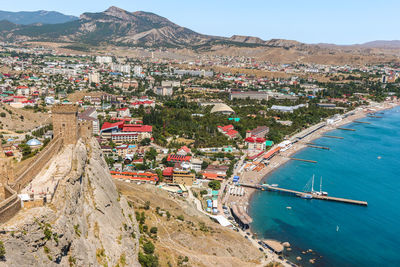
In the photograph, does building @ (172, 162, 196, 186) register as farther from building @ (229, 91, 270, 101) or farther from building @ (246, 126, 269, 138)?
building @ (229, 91, 270, 101)

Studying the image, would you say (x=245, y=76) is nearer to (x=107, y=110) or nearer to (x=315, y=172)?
(x=107, y=110)

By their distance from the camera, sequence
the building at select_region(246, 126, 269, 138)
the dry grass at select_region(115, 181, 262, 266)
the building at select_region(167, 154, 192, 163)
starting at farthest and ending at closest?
the building at select_region(246, 126, 269, 138) < the building at select_region(167, 154, 192, 163) < the dry grass at select_region(115, 181, 262, 266)

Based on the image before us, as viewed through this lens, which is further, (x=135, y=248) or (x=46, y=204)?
(x=135, y=248)

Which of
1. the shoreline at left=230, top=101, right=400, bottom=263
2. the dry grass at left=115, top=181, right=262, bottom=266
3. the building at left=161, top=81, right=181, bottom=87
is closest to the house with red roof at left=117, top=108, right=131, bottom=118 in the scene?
the shoreline at left=230, top=101, right=400, bottom=263

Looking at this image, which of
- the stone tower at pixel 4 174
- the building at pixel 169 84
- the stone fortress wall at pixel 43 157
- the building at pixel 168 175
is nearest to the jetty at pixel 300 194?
the building at pixel 168 175

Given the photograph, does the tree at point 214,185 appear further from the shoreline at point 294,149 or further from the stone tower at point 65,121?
the stone tower at point 65,121

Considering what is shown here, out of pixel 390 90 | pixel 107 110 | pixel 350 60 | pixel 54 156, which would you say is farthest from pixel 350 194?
pixel 350 60
